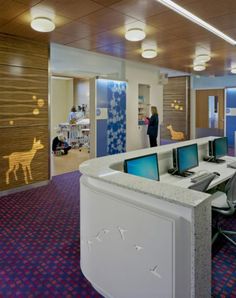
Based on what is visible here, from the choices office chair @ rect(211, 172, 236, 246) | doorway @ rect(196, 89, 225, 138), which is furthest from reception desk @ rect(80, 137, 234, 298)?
doorway @ rect(196, 89, 225, 138)

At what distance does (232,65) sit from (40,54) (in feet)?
17.6

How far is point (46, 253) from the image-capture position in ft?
9.43

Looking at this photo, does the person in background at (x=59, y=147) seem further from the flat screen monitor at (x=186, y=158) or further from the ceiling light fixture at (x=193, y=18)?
the flat screen monitor at (x=186, y=158)

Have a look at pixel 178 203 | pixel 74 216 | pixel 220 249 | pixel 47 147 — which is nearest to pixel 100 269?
pixel 178 203

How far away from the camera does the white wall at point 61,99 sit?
12.6 metres

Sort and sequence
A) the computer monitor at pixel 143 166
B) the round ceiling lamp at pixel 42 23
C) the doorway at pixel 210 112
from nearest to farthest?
1. the computer monitor at pixel 143 166
2. the round ceiling lamp at pixel 42 23
3. the doorway at pixel 210 112

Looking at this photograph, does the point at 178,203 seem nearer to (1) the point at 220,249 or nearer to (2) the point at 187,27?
(1) the point at 220,249

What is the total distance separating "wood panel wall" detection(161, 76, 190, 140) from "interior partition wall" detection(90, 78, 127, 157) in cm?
434

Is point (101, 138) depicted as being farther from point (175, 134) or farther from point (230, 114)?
point (230, 114)

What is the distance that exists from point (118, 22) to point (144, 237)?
3195 millimetres

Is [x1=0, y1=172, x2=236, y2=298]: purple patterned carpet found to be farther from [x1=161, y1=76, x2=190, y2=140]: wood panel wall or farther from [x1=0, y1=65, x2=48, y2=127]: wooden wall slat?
[x1=161, y1=76, x2=190, y2=140]: wood panel wall

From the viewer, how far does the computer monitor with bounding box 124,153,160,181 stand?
8.21ft

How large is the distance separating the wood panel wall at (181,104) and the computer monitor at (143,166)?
9211mm

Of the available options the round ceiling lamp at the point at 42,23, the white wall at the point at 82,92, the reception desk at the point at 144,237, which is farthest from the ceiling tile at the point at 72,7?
the white wall at the point at 82,92
